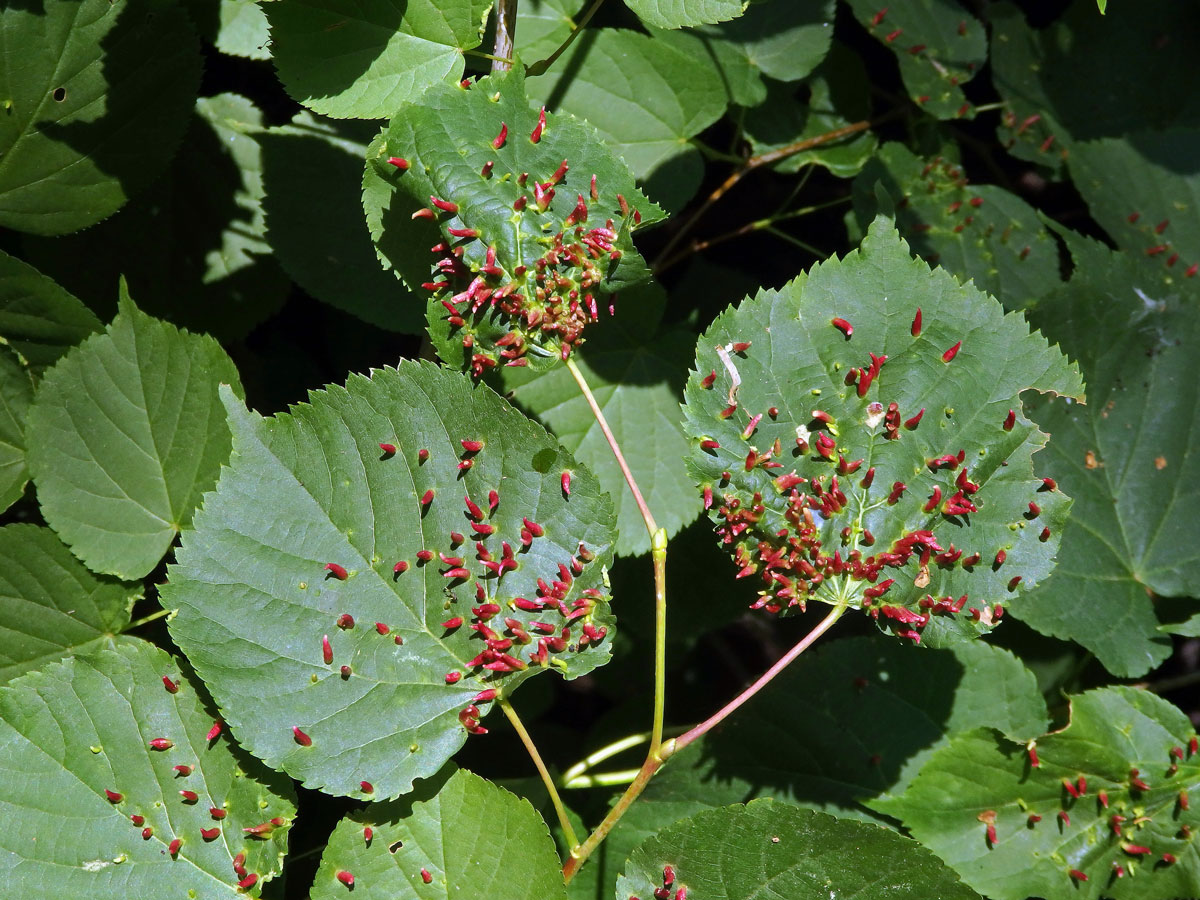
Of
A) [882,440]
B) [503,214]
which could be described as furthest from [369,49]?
[882,440]

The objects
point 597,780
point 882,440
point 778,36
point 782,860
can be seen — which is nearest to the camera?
point 782,860

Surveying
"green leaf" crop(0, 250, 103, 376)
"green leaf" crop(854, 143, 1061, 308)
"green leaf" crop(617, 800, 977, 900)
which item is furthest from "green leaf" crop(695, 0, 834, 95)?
Answer: "green leaf" crop(617, 800, 977, 900)

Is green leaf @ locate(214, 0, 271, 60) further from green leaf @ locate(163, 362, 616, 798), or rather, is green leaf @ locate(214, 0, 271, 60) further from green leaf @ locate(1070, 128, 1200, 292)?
green leaf @ locate(1070, 128, 1200, 292)

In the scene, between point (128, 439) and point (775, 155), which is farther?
point (775, 155)

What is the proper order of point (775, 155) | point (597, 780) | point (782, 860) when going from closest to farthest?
point (782, 860)
point (597, 780)
point (775, 155)

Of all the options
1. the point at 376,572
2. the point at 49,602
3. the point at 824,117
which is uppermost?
the point at 824,117

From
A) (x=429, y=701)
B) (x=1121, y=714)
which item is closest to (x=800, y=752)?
(x=1121, y=714)

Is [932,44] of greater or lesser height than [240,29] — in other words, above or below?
above

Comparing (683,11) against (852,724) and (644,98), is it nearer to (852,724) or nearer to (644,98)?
(644,98)
